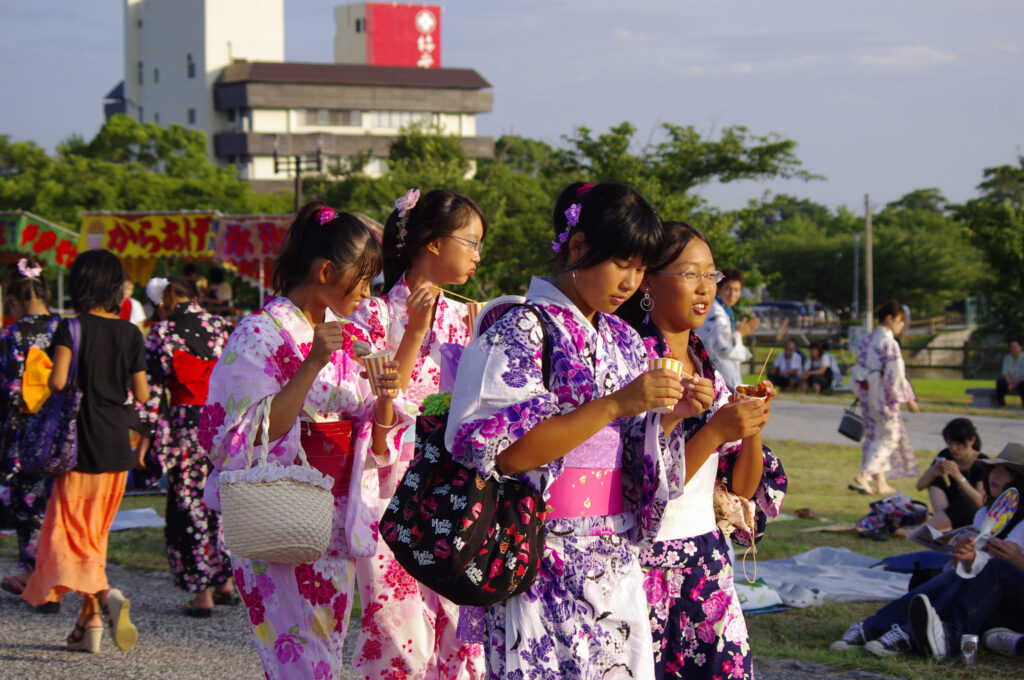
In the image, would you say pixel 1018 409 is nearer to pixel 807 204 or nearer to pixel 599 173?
pixel 599 173

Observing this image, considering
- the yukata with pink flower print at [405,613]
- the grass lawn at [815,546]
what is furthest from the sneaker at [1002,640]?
the yukata with pink flower print at [405,613]

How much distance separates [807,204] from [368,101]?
5238 centimetres

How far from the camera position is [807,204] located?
101875 mm

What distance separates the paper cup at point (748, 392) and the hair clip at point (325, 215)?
4.72 ft

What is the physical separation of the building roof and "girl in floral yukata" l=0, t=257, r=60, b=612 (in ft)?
207

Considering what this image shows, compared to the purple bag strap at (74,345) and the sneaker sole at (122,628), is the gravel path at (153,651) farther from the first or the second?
the purple bag strap at (74,345)

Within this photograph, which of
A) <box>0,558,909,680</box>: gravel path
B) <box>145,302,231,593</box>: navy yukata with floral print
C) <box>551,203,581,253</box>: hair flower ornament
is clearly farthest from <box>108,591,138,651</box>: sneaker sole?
<box>551,203,581,253</box>: hair flower ornament

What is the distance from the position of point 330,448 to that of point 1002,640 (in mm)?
3409

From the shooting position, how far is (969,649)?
4.62m

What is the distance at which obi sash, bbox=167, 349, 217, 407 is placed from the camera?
586cm

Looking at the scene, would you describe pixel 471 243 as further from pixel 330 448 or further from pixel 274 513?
pixel 274 513

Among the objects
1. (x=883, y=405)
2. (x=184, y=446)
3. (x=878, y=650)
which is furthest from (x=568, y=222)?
(x=883, y=405)

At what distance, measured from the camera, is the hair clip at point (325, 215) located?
3285 millimetres

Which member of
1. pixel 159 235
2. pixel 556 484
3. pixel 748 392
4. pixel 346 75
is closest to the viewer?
pixel 556 484
